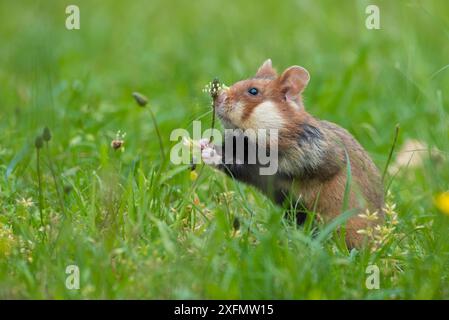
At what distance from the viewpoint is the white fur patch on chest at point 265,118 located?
4.91 m

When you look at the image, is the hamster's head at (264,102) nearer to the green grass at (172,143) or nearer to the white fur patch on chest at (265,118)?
the white fur patch on chest at (265,118)

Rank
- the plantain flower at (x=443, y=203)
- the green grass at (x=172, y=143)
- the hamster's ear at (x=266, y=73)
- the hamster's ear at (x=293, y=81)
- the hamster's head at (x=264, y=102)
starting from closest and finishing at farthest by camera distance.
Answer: the green grass at (x=172, y=143)
the plantain flower at (x=443, y=203)
the hamster's head at (x=264, y=102)
the hamster's ear at (x=293, y=81)
the hamster's ear at (x=266, y=73)

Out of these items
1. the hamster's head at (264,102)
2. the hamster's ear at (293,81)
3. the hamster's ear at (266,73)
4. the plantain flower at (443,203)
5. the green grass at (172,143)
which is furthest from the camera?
the hamster's ear at (266,73)

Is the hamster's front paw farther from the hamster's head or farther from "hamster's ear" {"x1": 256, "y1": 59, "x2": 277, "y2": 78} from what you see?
"hamster's ear" {"x1": 256, "y1": 59, "x2": 277, "y2": 78}

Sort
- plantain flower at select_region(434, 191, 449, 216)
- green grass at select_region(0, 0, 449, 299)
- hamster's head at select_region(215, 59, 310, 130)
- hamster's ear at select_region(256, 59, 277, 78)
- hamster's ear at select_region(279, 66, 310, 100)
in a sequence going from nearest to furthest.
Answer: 1. green grass at select_region(0, 0, 449, 299)
2. plantain flower at select_region(434, 191, 449, 216)
3. hamster's head at select_region(215, 59, 310, 130)
4. hamster's ear at select_region(279, 66, 310, 100)
5. hamster's ear at select_region(256, 59, 277, 78)

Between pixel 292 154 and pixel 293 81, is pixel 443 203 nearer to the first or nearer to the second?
pixel 292 154

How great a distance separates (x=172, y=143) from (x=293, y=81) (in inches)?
45.5

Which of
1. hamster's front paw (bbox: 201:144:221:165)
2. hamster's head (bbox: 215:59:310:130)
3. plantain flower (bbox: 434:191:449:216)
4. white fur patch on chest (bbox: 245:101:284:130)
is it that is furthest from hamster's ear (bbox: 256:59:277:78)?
plantain flower (bbox: 434:191:449:216)

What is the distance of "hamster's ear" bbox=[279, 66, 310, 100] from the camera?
5.03 metres

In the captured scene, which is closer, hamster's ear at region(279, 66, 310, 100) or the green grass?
the green grass

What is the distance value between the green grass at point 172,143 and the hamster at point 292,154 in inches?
8.3

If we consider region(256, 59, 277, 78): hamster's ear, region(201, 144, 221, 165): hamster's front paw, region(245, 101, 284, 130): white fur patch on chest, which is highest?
region(256, 59, 277, 78): hamster's ear

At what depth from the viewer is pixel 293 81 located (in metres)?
5.06

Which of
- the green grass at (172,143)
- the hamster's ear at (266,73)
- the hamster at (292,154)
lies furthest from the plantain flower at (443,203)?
the hamster's ear at (266,73)
